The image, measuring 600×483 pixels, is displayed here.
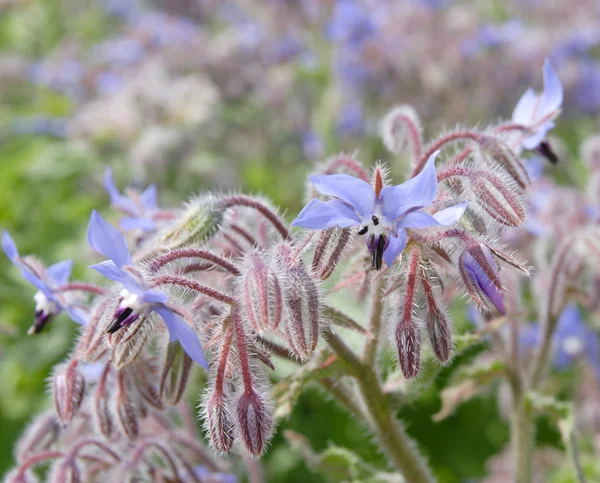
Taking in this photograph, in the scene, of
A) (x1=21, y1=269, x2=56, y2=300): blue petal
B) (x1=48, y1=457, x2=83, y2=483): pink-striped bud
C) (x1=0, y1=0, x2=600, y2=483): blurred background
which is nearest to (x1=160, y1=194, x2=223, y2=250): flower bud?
(x1=21, y1=269, x2=56, y2=300): blue petal

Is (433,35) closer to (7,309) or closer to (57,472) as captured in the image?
(7,309)

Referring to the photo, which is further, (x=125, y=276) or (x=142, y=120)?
(x=142, y=120)

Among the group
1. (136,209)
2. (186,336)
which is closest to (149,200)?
(136,209)

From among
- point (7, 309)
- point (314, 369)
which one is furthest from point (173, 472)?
point (7, 309)

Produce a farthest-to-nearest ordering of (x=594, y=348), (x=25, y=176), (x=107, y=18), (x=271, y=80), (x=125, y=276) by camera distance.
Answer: (x=107, y=18) < (x=271, y=80) < (x=25, y=176) < (x=594, y=348) < (x=125, y=276)

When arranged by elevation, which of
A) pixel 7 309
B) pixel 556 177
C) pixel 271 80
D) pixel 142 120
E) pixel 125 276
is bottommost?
pixel 125 276

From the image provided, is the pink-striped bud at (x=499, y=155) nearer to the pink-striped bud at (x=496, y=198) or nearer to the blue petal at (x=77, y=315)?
the pink-striped bud at (x=496, y=198)

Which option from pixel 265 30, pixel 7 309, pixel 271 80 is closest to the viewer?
pixel 7 309
